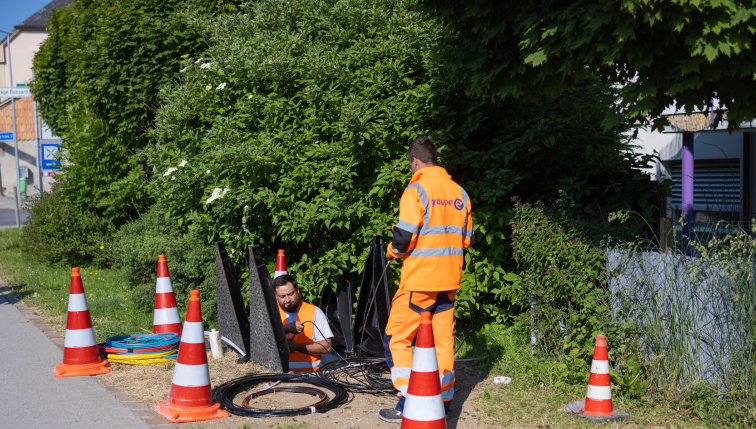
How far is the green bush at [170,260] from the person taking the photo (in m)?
7.68

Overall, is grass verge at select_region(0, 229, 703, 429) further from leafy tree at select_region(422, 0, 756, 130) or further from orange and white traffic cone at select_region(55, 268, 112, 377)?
leafy tree at select_region(422, 0, 756, 130)

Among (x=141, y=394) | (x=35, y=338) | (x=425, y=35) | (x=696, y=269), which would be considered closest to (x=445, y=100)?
(x=425, y=35)

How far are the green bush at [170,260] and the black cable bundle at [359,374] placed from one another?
2.31 metres

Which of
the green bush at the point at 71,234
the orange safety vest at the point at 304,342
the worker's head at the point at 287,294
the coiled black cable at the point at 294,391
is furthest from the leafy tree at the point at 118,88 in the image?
the coiled black cable at the point at 294,391

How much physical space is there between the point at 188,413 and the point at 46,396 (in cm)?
139

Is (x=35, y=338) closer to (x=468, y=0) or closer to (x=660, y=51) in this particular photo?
(x=468, y=0)

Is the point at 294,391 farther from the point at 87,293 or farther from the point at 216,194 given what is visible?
the point at 87,293

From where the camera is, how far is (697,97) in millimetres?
3742

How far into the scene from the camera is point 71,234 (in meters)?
11.9

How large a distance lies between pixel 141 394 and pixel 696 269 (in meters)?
4.22

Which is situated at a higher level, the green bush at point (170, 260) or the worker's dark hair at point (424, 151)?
the worker's dark hair at point (424, 151)

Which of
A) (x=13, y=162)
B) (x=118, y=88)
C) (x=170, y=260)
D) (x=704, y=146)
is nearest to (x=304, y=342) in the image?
(x=170, y=260)

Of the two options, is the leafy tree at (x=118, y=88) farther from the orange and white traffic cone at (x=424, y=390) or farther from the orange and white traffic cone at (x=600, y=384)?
the orange and white traffic cone at (x=600, y=384)

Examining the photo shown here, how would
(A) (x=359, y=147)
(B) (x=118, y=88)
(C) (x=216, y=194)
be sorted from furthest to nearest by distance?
1. (B) (x=118, y=88)
2. (C) (x=216, y=194)
3. (A) (x=359, y=147)
